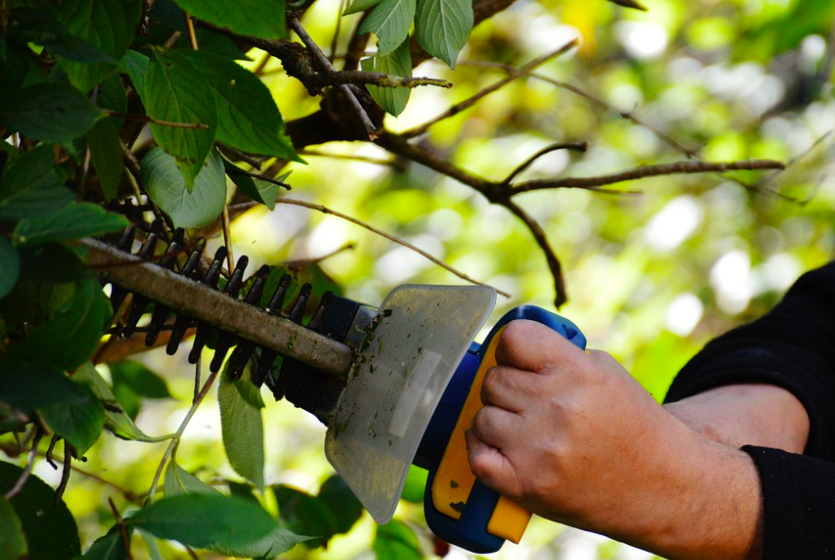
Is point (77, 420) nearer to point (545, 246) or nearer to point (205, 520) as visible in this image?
point (205, 520)

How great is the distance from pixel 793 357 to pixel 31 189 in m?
0.98

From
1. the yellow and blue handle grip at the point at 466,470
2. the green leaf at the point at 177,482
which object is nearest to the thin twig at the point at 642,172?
the yellow and blue handle grip at the point at 466,470

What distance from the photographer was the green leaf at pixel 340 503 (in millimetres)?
860

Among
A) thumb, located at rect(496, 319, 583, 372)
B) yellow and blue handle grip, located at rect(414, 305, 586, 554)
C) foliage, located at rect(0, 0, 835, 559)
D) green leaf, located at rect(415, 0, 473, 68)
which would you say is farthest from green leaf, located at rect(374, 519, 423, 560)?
green leaf, located at rect(415, 0, 473, 68)

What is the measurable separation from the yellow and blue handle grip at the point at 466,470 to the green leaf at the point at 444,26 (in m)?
0.23

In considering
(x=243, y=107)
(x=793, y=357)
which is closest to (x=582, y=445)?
(x=243, y=107)

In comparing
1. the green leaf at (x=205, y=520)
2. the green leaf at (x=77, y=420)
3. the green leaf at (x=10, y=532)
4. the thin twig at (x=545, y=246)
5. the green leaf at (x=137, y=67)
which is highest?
the thin twig at (x=545, y=246)

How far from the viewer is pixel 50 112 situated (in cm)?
37

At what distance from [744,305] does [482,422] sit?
176cm

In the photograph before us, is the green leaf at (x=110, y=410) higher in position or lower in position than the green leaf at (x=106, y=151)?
lower

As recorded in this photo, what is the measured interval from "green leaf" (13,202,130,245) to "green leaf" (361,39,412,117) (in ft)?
0.71

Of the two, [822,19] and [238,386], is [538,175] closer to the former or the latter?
[822,19]

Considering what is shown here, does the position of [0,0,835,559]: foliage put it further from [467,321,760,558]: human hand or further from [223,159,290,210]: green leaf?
[467,321,760,558]: human hand

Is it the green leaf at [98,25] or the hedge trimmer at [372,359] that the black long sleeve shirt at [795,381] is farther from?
the green leaf at [98,25]
